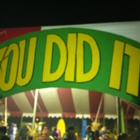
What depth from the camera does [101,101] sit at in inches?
68.4

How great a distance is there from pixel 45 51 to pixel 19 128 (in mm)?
538

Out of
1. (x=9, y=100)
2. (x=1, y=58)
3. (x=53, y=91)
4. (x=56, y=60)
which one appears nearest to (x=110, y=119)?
(x=53, y=91)

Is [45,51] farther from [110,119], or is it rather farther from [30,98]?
[110,119]

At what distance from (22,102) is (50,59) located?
34 cm

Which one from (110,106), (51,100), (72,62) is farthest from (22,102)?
(110,106)

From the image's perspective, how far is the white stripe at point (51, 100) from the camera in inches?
70.2

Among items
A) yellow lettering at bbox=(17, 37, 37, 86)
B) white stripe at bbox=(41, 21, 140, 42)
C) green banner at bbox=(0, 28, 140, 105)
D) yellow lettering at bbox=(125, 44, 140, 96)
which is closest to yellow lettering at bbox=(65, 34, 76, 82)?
green banner at bbox=(0, 28, 140, 105)

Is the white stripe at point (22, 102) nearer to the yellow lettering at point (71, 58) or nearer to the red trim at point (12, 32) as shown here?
the yellow lettering at point (71, 58)

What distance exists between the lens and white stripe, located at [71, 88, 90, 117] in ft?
5.74

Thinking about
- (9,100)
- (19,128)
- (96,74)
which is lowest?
(19,128)

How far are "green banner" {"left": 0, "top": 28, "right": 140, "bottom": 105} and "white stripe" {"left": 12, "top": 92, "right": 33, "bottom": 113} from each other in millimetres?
40

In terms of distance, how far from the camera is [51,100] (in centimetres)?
179

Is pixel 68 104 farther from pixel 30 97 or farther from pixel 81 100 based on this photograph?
pixel 30 97

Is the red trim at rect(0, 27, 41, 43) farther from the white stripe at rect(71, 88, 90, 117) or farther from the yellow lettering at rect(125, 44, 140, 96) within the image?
the yellow lettering at rect(125, 44, 140, 96)
